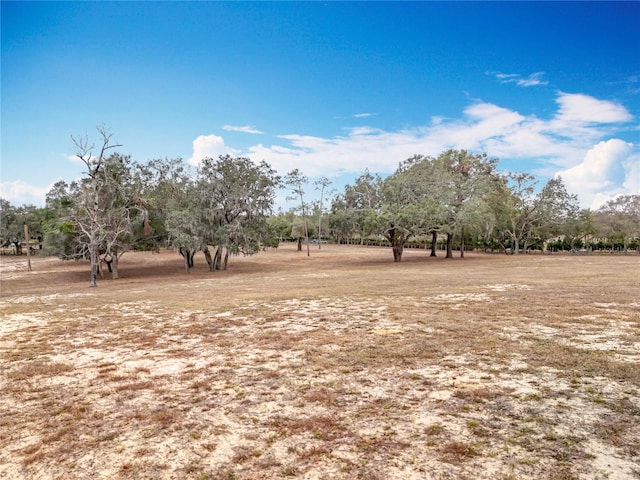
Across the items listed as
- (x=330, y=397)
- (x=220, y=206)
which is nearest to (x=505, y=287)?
(x=330, y=397)

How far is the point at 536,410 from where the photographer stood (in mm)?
3957

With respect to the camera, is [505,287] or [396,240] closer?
[505,287]

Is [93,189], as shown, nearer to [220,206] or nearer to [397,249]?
[220,206]

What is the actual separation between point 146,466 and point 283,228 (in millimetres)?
65958

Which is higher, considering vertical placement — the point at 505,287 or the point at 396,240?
the point at 396,240

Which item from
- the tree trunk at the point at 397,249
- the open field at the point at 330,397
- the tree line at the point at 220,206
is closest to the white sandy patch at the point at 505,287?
the open field at the point at 330,397

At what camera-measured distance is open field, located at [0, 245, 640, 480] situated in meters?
3.19

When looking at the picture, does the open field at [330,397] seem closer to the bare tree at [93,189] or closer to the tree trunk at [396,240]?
the bare tree at [93,189]

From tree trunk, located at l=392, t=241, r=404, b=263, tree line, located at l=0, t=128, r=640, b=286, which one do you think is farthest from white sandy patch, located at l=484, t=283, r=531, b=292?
tree trunk, located at l=392, t=241, r=404, b=263

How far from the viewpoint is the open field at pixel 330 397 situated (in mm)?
3186

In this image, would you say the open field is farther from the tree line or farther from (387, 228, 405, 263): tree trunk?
(387, 228, 405, 263): tree trunk

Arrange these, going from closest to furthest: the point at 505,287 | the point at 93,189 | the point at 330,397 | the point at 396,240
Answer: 1. the point at 330,397
2. the point at 505,287
3. the point at 93,189
4. the point at 396,240

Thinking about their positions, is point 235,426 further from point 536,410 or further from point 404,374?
point 536,410

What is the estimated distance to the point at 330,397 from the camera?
4.42m
